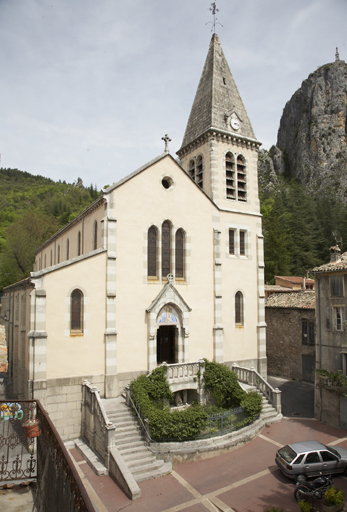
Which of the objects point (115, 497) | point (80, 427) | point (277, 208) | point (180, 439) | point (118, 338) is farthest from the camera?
point (277, 208)

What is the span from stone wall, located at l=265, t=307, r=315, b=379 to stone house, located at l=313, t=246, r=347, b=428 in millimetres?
6828

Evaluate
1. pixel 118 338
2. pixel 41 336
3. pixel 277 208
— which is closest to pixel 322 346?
pixel 118 338

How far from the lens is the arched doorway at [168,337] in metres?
21.2

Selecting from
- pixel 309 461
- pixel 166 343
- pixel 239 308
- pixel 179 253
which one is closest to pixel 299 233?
pixel 239 308

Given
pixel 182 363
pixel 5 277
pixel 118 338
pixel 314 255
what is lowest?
pixel 182 363

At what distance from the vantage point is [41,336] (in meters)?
16.8

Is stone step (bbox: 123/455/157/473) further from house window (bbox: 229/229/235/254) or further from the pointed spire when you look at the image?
the pointed spire

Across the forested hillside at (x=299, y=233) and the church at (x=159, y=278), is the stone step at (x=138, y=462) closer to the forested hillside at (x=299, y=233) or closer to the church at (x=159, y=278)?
the church at (x=159, y=278)

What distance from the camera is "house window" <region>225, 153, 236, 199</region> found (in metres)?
25.8

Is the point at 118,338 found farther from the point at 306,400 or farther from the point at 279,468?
Result: the point at 306,400

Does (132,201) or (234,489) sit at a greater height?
(132,201)

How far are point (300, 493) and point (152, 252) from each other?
13.6m

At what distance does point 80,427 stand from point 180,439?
16.6 ft

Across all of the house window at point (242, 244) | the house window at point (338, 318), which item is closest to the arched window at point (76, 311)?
the house window at point (242, 244)
